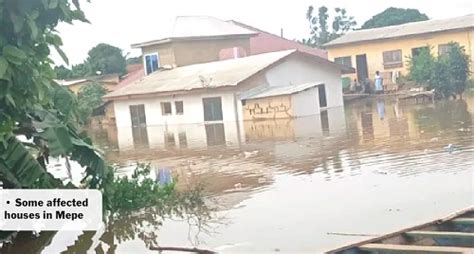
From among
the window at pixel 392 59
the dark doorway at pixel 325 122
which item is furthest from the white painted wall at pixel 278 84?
the window at pixel 392 59

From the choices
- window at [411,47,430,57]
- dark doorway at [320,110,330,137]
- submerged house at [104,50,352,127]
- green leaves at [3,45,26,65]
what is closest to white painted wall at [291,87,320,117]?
submerged house at [104,50,352,127]

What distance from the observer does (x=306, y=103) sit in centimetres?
2800

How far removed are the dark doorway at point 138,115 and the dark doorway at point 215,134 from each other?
5.69m

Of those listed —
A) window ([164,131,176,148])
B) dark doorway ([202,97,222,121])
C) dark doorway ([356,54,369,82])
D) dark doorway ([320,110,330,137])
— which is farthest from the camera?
dark doorway ([356,54,369,82])

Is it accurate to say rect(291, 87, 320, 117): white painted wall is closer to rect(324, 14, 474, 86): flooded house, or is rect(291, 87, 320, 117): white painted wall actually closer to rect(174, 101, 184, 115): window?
rect(174, 101, 184, 115): window

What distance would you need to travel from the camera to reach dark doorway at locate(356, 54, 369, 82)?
123 ft

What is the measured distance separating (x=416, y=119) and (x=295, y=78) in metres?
9.52

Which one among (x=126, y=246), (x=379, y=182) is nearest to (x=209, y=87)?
(x=379, y=182)

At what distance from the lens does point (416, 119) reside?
21.8 metres

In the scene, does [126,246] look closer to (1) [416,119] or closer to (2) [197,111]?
(1) [416,119]

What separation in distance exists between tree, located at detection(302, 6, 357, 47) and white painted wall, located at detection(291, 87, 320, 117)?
21.5 meters

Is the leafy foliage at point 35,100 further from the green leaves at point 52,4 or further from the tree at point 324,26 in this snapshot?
the tree at point 324,26

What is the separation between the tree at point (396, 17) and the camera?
4962cm

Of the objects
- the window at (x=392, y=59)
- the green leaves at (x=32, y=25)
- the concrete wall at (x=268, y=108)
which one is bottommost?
the concrete wall at (x=268, y=108)
